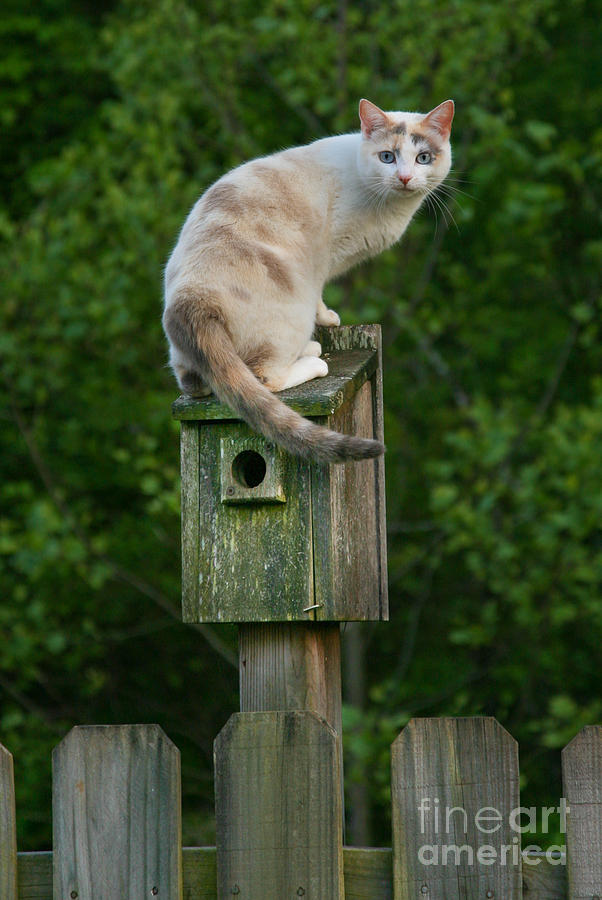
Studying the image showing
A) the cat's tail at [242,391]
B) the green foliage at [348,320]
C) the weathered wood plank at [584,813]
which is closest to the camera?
the weathered wood plank at [584,813]

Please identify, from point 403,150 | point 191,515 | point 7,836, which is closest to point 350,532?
point 191,515

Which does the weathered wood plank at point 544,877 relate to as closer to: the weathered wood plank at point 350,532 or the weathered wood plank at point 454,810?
the weathered wood plank at point 454,810

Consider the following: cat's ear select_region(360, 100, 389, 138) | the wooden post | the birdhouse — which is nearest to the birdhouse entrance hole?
the birdhouse

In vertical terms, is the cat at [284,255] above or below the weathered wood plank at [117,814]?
above

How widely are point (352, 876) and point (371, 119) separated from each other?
2172 millimetres

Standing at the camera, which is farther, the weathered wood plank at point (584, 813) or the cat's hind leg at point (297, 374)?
the cat's hind leg at point (297, 374)

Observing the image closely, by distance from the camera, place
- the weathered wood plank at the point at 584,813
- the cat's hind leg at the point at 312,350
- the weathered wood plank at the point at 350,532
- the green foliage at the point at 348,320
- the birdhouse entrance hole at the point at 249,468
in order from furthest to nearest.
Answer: the green foliage at the point at 348,320
the cat's hind leg at the point at 312,350
the birdhouse entrance hole at the point at 249,468
the weathered wood plank at the point at 350,532
the weathered wood plank at the point at 584,813

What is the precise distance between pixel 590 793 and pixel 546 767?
491cm

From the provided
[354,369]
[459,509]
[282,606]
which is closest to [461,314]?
[459,509]

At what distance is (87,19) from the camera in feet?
25.2

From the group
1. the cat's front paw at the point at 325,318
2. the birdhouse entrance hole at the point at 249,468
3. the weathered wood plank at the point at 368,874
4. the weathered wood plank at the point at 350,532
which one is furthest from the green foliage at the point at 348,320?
the weathered wood plank at the point at 368,874

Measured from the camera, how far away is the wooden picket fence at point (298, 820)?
1951 mm

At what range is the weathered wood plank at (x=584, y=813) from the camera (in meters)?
1.92

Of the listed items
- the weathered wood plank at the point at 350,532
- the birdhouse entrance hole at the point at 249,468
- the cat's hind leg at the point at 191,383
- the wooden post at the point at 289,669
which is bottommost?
the wooden post at the point at 289,669
